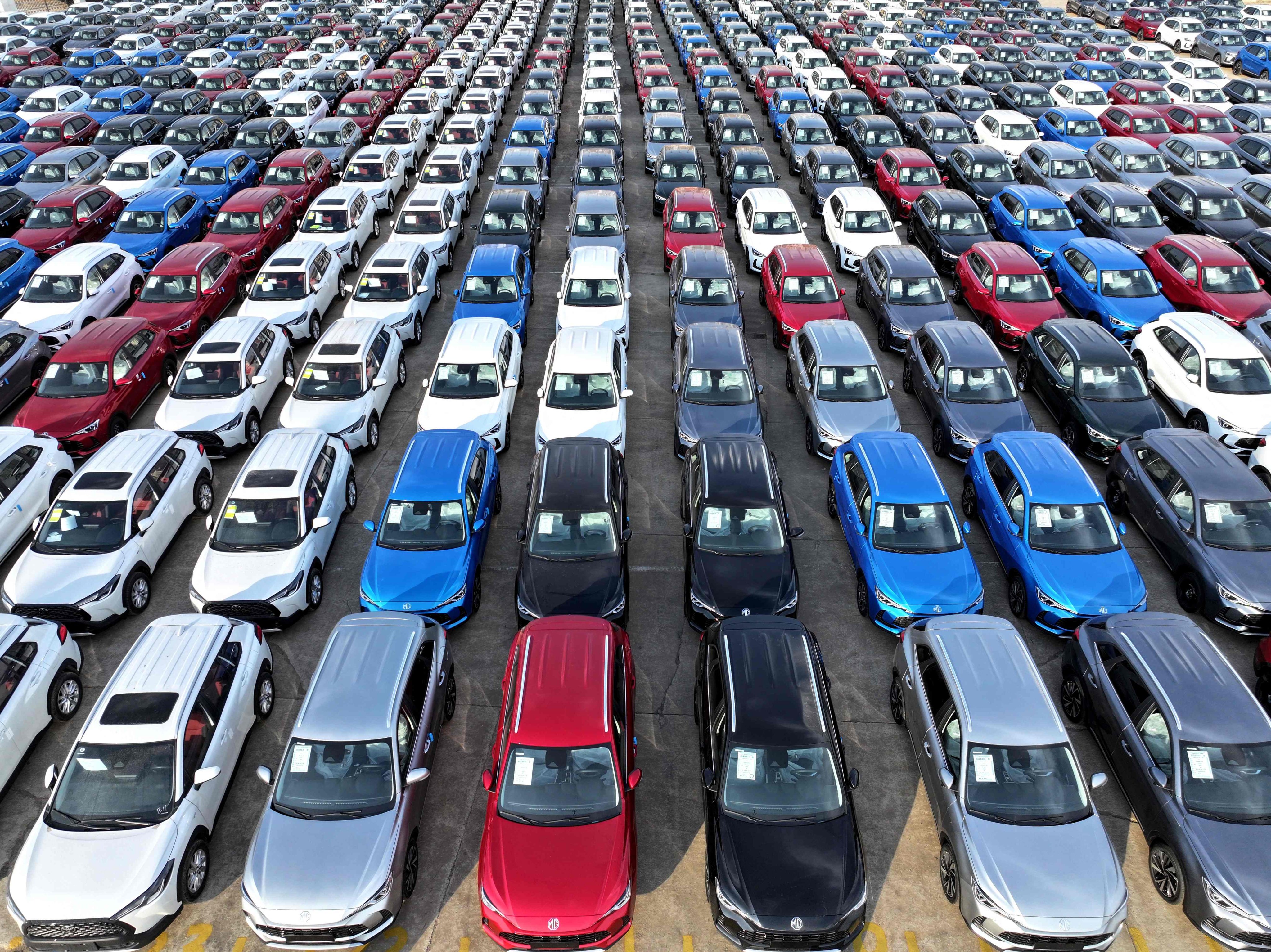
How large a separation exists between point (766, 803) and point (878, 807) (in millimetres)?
2000

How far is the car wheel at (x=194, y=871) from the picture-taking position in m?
8.26

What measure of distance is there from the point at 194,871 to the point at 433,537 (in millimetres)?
4756

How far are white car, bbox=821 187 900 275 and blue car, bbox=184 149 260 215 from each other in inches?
637

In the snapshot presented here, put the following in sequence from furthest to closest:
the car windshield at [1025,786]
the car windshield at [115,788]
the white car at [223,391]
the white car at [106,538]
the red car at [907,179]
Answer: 1. the red car at [907,179]
2. the white car at [223,391]
3. the white car at [106,538]
4. the car windshield at [115,788]
5. the car windshield at [1025,786]

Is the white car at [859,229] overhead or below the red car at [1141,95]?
below

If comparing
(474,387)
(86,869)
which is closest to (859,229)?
(474,387)

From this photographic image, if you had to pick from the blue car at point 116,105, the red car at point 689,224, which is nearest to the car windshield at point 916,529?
the red car at point 689,224

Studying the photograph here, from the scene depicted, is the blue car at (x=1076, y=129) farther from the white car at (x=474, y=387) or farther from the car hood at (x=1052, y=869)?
the car hood at (x=1052, y=869)

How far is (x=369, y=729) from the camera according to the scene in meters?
8.60

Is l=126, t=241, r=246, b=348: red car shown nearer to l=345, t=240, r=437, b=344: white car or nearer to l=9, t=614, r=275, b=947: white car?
l=345, t=240, r=437, b=344: white car

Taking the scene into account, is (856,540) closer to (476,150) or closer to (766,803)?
(766,803)

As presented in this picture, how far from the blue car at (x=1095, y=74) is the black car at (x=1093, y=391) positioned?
22305mm

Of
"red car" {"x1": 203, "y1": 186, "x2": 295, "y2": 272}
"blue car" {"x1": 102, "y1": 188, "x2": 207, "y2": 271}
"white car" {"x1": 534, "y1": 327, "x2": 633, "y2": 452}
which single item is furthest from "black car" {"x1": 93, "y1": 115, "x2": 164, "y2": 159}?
"white car" {"x1": 534, "y1": 327, "x2": 633, "y2": 452}

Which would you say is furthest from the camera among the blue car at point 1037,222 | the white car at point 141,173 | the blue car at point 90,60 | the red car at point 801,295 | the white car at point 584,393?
the blue car at point 90,60
